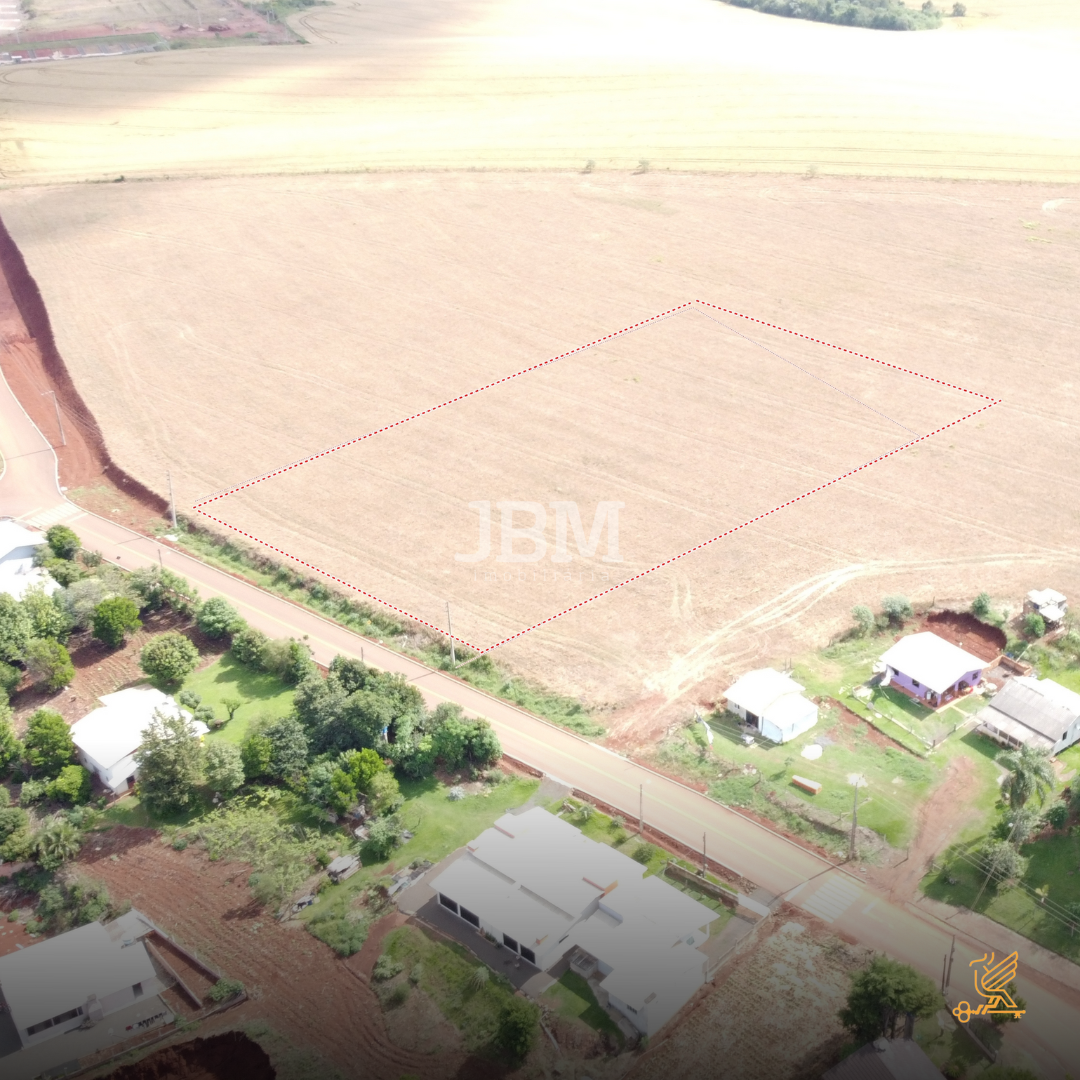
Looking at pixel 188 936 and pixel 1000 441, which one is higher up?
pixel 1000 441

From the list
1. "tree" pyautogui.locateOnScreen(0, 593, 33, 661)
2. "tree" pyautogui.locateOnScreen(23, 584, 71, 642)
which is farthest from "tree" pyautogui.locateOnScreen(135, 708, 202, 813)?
"tree" pyautogui.locateOnScreen(23, 584, 71, 642)

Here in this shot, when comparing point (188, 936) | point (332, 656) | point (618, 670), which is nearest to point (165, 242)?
point (332, 656)

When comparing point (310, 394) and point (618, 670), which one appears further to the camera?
point (310, 394)

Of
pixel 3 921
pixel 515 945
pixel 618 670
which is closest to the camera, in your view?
pixel 515 945

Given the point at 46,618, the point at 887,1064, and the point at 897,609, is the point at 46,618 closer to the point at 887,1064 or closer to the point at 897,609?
the point at 897,609

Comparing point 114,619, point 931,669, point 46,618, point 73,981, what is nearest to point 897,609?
point 931,669

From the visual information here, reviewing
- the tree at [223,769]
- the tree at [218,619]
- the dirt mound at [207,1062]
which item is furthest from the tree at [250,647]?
the dirt mound at [207,1062]

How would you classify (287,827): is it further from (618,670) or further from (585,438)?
(585,438)

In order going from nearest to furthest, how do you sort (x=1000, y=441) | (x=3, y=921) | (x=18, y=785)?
1. (x=3, y=921)
2. (x=18, y=785)
3. (x=1000, y=441)
